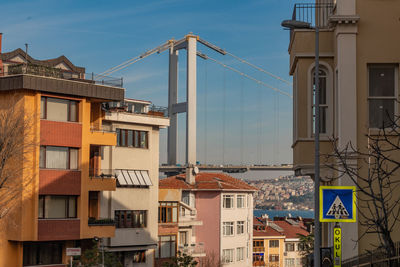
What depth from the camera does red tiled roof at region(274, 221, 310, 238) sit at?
113950 mm

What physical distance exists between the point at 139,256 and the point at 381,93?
40.2 m

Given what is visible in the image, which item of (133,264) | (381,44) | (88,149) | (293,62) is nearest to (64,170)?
(88,149)

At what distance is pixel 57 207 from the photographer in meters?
46.6

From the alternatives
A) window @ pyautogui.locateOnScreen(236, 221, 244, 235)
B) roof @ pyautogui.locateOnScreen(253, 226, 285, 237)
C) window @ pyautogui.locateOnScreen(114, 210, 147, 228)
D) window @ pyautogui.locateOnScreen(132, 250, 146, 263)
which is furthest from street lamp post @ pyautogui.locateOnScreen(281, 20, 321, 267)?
roof @ pyautogui.locateOnScreen(253, 226, 285, 237)

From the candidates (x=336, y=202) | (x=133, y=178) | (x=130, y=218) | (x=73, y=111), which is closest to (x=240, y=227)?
(x=133, y=178)

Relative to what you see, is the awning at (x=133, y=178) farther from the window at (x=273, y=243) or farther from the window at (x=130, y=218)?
the window at (x=273, y=243)

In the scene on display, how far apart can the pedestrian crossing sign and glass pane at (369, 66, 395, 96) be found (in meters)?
4.38

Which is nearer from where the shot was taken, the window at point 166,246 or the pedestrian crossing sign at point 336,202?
the pedestrian crossing sign at point 336,202

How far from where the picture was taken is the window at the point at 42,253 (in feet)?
150

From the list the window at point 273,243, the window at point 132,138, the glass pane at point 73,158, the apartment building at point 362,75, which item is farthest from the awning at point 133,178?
the window at point 273,243

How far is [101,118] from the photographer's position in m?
52.2

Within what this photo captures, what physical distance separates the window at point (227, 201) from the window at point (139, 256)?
2576cm

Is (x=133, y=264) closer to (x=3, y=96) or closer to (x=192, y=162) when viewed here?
(x=3, y=96)

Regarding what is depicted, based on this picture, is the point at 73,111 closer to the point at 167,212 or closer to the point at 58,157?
the point at 58,157
